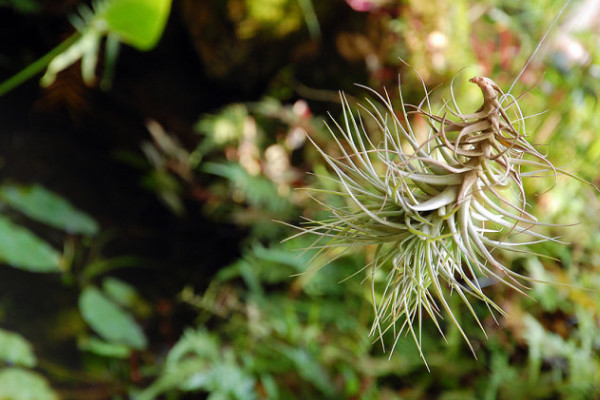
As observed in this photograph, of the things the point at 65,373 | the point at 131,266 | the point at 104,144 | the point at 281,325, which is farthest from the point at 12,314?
the point at 281,325

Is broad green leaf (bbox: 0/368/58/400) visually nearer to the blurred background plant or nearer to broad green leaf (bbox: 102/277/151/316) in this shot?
the blurred background plant

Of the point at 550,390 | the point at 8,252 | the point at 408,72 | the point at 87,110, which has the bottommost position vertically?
the point at 550,390

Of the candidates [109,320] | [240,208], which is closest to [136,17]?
[240,208]

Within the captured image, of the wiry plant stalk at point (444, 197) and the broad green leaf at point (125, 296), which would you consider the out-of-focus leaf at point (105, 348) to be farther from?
the wiry plant stalk at point (444, 197)

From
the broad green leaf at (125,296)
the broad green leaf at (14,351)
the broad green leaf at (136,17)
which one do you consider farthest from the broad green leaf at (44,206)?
the broad green leaf at (136,17)

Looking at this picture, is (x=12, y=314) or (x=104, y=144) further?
(x=104, y=144)

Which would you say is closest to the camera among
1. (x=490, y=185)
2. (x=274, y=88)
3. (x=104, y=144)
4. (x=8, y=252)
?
(x=490, y=185)

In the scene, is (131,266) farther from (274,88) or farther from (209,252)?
(274,88)
